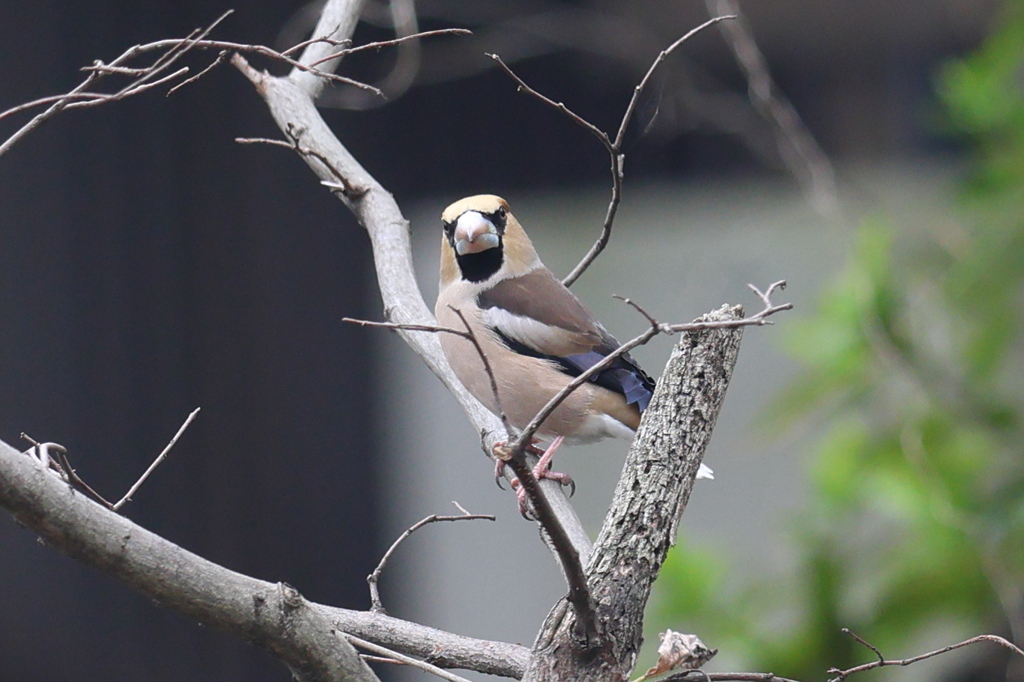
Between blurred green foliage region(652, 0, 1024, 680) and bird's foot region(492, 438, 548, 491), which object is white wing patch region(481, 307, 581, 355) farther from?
blurred green foliage region(652, 0, 1024, 680)

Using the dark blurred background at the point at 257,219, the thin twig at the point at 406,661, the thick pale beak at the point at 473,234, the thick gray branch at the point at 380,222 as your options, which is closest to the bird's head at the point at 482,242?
the thick pale beak at the point at 473,234

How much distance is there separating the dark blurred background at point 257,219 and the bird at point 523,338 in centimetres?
156

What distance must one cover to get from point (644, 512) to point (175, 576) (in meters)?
0.57

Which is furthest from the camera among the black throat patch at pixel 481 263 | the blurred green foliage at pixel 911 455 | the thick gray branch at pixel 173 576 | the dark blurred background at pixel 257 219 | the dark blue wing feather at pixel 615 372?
the dark blurred background at pixel 257 219

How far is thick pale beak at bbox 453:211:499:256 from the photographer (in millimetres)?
2318

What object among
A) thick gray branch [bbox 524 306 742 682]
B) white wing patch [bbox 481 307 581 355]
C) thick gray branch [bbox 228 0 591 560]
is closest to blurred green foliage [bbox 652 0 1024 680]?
white wing patch [bbox 481 307 581 355]

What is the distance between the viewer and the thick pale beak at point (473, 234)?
2.32m

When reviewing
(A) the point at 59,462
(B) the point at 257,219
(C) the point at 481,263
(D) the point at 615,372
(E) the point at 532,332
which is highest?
(B) the point at 257,219

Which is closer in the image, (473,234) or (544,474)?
(544,474)

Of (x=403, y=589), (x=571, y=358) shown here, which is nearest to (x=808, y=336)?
(x=571, y=358)

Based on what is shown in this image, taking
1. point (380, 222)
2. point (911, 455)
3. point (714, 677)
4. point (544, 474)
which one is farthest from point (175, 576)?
point (911, 455)

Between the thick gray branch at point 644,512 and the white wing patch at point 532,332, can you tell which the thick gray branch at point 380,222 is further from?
the thick gray branch at point 644,512

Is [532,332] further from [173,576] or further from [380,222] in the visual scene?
[173,576]

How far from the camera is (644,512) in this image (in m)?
1.38
